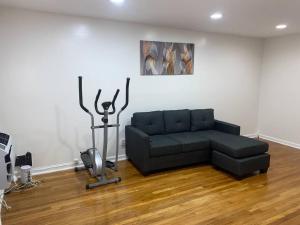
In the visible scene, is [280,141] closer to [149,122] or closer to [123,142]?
[149,122]

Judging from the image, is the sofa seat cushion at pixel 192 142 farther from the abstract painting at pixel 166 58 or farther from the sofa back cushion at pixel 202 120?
the abstract painting at pixel 166 58

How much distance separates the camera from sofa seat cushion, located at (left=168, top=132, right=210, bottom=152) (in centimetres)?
358

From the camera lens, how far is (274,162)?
3.99 metres

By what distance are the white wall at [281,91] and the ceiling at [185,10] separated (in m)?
0.97

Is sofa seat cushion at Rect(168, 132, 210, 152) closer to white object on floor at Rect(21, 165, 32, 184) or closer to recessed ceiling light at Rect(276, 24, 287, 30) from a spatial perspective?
white object on floor at Rect(21, 165, 32, 184)

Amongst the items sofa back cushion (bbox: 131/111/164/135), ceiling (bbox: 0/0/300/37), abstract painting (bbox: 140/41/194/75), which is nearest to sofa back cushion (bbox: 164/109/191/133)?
sofa back cushion (bbox: 131/111/164/135)

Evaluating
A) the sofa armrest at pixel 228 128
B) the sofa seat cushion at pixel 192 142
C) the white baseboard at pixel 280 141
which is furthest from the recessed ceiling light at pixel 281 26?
the white baseboard at pixel 280 141

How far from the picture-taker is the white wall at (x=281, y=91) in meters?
4.74

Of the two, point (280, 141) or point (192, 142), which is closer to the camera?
point (192, 142)

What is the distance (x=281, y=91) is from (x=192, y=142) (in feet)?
8.93

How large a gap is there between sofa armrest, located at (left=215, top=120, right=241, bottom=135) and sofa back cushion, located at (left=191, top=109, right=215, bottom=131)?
110mm

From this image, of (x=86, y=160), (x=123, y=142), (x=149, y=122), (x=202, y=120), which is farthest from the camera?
(x=202, y=120)

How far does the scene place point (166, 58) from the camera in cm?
416

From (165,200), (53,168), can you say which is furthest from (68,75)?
(165,200)
